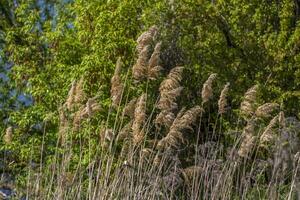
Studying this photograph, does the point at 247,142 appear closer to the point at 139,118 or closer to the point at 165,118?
the point at 165,118

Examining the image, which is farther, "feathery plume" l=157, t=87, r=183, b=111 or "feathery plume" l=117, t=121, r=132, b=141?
"feathery plume" l=117, t=121, r=132, b=141

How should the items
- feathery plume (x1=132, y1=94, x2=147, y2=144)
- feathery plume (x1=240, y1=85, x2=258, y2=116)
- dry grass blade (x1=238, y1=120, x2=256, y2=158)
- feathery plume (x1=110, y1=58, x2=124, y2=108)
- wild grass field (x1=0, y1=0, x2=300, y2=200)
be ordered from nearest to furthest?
feathery plume (x1=132, y1=94, x2=147, y2=144) → dry grass blade (x1=238, y1=120, x2=256, y2=158) → feathery plume (x1=110, y1=58, x2=124, y2=108) → feathery plume (x1=240, y1=85, x2=258, y2=116) → wild grass field (x1=0, y1=0, x2=300, y2=200)

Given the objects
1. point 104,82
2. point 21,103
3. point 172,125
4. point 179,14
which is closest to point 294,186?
point 172,125

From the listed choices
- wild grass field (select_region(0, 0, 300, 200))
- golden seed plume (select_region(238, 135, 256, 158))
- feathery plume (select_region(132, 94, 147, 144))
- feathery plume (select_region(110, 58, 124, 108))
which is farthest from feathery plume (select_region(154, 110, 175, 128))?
wild grass field (select_region(0, 0, 300, 200))

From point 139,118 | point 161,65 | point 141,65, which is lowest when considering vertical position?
point 139,118

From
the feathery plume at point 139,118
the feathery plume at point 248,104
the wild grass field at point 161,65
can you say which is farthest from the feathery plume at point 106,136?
the wild grass field at point 161,65

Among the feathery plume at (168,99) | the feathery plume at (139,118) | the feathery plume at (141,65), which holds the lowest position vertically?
the feathery plume at (139,118)

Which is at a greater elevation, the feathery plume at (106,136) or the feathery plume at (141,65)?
the feathery plume at (141,65)

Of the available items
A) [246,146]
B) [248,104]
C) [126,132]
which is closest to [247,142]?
[246,146]

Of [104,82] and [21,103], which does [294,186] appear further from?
[21,103]

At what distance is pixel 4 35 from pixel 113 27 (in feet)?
16.4

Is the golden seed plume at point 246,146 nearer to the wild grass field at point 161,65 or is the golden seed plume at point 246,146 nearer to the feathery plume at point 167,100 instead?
the feathery plume at point 167,100

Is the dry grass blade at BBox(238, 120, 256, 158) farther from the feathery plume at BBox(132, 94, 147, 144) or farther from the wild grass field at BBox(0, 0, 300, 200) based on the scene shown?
the wild grass field at BBox(0, 0, 300, 200)

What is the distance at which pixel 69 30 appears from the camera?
16.0 meters
